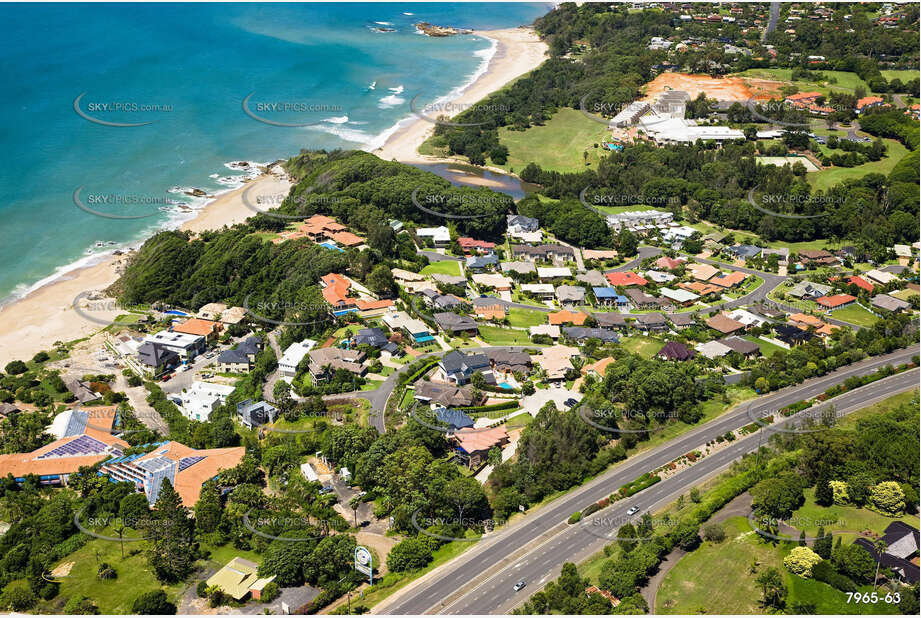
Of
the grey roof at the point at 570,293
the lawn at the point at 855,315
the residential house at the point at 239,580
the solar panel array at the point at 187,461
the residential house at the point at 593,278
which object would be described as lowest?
the lawn at the point at 855,315

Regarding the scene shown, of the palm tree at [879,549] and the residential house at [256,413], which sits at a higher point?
the palm tree at [879,549]

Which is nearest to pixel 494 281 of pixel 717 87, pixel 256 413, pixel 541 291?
pixel 541 291

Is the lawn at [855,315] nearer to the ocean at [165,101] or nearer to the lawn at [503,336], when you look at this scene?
the lawn at [503,336]

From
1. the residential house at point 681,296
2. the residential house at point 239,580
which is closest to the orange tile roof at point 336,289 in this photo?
the residential house at point 681,296

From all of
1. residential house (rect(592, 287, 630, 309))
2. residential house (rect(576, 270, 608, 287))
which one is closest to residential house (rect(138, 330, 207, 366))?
residential house (rect(592, 287, 630, 309))

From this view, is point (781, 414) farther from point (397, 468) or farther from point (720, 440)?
point (397, 468)

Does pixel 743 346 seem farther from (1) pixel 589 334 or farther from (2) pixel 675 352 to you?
(1) pixel 589 334

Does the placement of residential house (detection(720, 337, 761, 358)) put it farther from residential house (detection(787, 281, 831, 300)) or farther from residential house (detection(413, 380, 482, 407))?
residential house (detection(413, 380, 482, 407))
